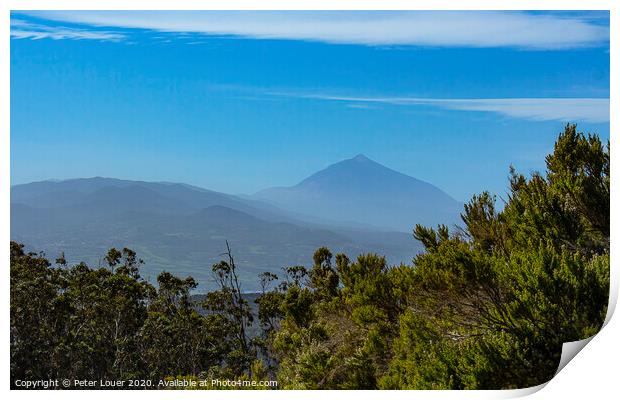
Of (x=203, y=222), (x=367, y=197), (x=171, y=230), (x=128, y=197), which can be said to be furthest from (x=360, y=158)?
(x=203, y=222)

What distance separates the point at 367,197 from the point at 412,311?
13.8 feet

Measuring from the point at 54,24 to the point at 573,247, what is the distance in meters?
4.53

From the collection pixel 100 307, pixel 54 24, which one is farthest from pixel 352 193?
pixel 54 24

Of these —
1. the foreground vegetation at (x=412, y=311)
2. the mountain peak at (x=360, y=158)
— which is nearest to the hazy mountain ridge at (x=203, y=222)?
the mountain peak at (x=360, y=158)

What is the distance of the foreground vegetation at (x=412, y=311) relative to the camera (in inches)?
227

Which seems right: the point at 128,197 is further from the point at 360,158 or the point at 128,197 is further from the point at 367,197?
the point at 360,158

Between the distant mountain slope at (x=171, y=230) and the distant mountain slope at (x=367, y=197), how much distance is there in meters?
0.25

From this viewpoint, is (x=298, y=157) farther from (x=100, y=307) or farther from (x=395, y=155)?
(x=100, y=307)

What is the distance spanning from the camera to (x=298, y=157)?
8.20 metres

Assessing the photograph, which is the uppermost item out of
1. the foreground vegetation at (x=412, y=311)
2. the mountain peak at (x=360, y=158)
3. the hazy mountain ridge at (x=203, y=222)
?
the mountain peak at (x=360, y=158)

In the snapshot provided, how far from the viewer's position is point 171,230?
11938mm

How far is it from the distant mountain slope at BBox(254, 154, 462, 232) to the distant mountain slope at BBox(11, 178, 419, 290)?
250mm
